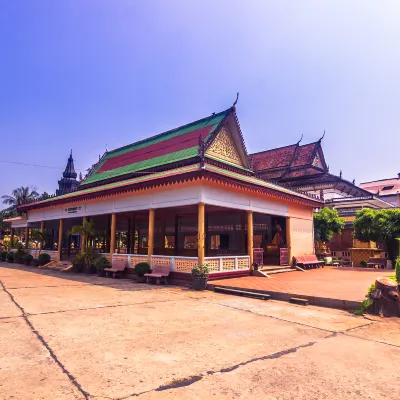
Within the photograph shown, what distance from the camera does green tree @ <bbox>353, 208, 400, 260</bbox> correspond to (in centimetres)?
1923

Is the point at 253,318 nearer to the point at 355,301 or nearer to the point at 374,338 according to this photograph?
the point at 374,338

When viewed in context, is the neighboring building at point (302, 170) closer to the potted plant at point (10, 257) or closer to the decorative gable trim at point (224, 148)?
the decorative gable trim at point (224, 148)

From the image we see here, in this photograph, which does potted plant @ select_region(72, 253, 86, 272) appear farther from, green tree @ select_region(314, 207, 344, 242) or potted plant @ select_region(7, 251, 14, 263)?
green tree @ select_region(314, 207, 344, 242)

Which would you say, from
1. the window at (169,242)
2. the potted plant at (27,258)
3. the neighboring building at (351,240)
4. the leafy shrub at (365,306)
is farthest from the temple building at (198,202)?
the leafy shrub at (365,306)

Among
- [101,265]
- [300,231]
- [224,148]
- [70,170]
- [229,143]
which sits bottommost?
[101,265]

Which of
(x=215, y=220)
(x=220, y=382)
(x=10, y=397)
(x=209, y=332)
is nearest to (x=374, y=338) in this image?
(x=209, y=332)

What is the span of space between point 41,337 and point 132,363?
2.09m

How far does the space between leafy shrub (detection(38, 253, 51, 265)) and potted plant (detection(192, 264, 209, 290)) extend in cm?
1499

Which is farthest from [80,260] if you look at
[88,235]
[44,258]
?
[44,258]

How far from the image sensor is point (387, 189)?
48438 mm

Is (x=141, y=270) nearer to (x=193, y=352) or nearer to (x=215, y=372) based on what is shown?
(x=193, y=352)

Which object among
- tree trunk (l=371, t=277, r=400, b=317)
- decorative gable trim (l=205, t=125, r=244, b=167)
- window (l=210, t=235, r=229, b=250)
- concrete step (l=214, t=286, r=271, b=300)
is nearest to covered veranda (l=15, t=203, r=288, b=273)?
window (l=210, t=235, r=229, b=250)

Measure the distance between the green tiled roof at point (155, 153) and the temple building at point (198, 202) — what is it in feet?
0.27

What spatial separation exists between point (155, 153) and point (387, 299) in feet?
53.5
